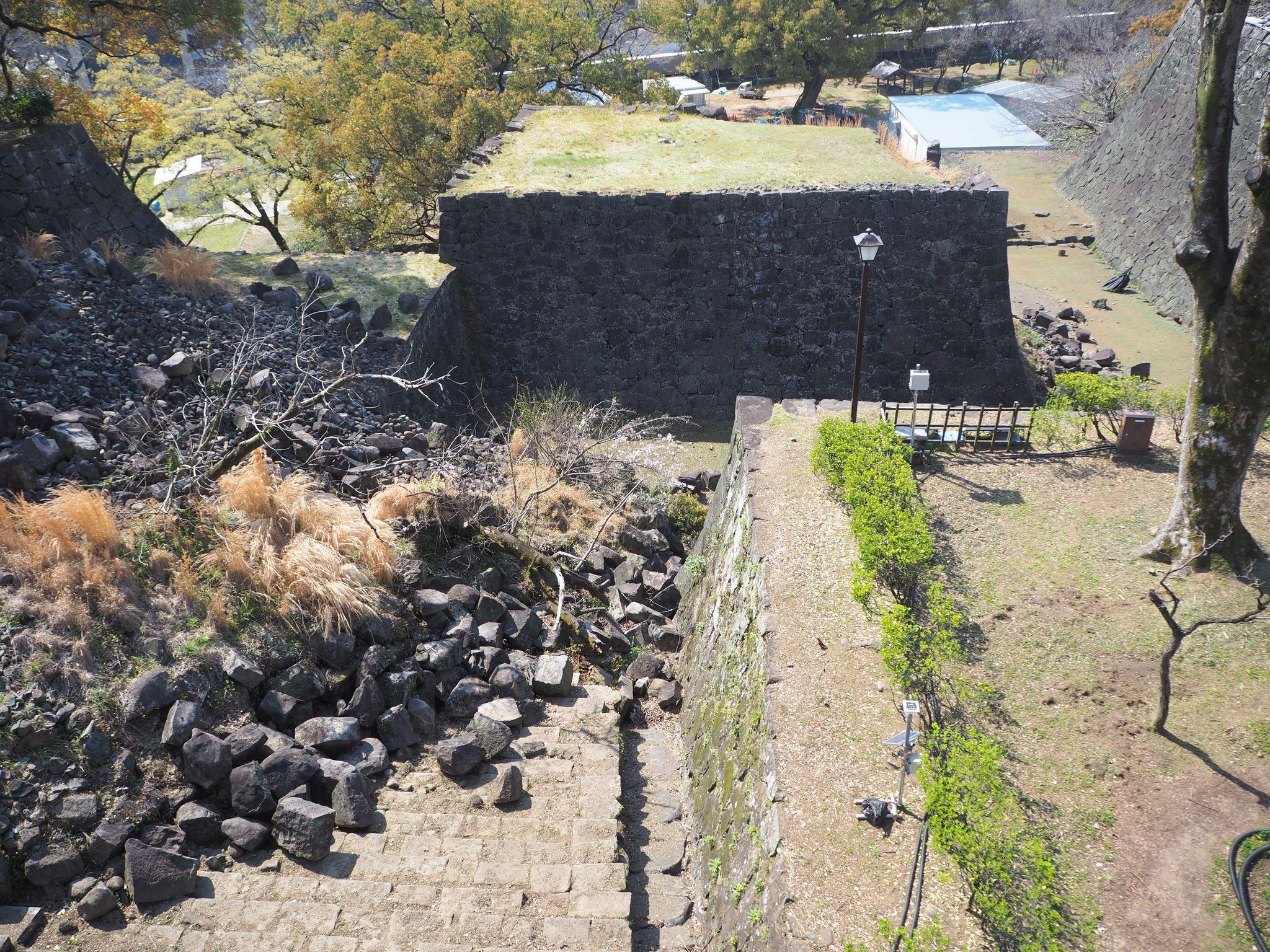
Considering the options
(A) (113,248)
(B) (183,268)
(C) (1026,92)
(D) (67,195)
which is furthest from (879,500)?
(C) (1026,92)

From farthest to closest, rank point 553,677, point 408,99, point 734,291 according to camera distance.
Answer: point 408,99
point 734,291
point 553,677

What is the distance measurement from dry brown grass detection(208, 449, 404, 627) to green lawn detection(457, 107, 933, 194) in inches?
309

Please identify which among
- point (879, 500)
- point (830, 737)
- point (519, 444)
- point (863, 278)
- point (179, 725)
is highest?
point (863, 278)

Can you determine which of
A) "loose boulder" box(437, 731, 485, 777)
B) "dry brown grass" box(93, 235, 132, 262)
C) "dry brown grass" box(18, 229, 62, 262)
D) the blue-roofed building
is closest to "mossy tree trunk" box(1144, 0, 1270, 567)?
"loose boulder" box(437, 731, 485, 777)

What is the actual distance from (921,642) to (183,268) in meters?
10.2

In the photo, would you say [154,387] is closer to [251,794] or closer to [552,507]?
[552,507]

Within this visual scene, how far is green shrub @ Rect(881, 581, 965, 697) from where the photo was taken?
20.6 ft

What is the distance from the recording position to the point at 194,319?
1088 centimetres

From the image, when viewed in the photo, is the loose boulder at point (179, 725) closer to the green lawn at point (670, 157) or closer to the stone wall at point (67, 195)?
the stone wall at point (67, 195)

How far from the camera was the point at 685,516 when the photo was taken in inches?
453

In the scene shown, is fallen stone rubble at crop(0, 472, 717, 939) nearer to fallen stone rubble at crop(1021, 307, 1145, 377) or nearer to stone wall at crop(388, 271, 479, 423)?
stone wall at crop(388, 271, 479, 423)

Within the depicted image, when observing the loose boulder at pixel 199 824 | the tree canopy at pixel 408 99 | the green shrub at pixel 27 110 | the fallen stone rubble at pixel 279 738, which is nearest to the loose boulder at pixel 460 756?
the fallen stone rubble at pixel 279 738

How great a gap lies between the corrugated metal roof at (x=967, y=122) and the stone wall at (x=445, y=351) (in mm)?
17565

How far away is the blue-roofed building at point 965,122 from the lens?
27.1 meters
